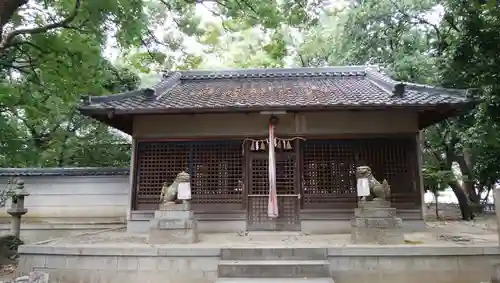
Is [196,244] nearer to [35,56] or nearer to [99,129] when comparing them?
[35,56]

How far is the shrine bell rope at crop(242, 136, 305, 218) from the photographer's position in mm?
Answer: 9977

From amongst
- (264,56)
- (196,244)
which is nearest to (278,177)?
(196,244)

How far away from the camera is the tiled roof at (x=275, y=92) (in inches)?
398

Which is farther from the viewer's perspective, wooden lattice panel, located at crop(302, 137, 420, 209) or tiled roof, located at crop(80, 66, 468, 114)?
wooden lattice panel, located at crop(302, 137, 420, 209)

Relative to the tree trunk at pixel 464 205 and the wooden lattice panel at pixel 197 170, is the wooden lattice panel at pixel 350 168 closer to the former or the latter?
the wooden lattice panel at pixel 197 170

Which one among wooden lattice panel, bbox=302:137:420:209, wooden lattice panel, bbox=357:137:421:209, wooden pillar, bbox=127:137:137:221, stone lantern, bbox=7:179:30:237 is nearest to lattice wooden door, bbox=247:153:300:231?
wooden lattice panel, bbox=302:137:420:209

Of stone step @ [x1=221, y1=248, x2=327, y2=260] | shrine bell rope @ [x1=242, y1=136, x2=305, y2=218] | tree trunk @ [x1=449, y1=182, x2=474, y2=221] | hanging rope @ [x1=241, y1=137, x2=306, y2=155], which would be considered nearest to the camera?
stone step @ [x1=221, y1=248, x2=327, y2=260]

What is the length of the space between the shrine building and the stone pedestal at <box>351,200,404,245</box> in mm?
2512

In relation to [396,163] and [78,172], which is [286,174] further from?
[78,172]

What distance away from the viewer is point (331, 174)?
11.0m

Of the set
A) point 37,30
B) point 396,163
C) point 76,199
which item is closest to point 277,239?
point 396,163

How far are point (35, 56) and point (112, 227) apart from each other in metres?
6.00

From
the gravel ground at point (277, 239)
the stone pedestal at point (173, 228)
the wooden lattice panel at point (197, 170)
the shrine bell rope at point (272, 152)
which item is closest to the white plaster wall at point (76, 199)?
the wooden lattice panel at point (197, 170)

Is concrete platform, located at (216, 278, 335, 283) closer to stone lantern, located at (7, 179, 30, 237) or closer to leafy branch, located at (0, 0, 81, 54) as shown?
leafy branch, located at (0, 0, 81, 54)
